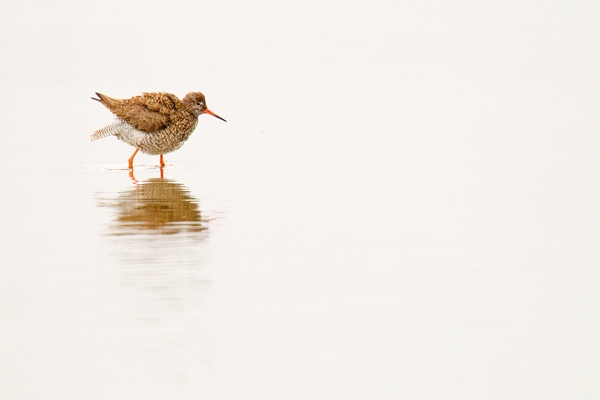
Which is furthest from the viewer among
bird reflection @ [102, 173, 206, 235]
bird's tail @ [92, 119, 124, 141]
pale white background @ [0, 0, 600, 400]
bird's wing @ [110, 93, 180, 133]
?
bird's tail @ [92, 119, 124, 141]

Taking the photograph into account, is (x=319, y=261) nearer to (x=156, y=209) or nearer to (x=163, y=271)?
(x=163, y=271)

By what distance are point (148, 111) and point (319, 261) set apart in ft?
22.2

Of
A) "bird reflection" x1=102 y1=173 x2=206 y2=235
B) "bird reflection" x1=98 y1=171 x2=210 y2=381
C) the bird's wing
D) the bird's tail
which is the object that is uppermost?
the bird's wing

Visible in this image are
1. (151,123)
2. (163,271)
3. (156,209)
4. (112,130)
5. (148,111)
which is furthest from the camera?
(112,130)

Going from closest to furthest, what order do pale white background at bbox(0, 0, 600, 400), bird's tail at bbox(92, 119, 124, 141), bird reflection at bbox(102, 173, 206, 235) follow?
1. pale white background at bbox(0, 0, 600, 400)
2. bird reflection at bbox(102, 173, 206, 235)
3. bird's tail at bbox(92, 119, 124, 141)

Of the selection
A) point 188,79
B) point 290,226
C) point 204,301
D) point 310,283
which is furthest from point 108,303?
point 188,79

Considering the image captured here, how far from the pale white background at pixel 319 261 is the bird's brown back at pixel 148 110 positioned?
65cm

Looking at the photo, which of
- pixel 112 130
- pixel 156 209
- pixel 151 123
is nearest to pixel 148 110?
pixel 151 123

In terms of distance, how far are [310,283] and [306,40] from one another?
132 ft

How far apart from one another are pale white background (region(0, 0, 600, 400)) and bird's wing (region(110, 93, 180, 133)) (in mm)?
651

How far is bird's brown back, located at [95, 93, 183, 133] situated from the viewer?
15.3 meters

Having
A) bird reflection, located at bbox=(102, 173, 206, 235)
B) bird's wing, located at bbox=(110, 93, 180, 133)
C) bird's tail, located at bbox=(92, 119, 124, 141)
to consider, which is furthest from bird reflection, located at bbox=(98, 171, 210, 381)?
bird's tail, located at bbox=(92, 119, 124, 141)

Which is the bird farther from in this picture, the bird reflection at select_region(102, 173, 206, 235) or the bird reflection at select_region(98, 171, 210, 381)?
the bird reflection at select_region(98, 171, 210, 381)

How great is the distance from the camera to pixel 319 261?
938cm
